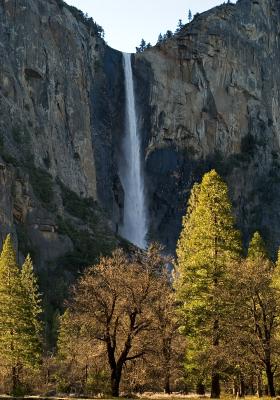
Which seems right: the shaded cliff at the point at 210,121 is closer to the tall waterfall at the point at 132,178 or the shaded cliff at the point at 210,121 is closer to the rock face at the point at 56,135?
the tall waterfall at the point at 132,178

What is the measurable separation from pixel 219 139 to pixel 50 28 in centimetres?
3840

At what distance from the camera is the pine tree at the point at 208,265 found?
105ft

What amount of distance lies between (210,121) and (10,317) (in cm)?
8718

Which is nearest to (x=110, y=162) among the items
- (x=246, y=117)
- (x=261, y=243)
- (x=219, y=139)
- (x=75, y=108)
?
(x=75, y=108)

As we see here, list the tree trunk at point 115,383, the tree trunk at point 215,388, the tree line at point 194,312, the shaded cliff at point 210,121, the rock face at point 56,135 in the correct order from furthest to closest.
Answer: the shaded cliff at point 210,121, the rock face at point 56,135, the tree trunk at point 115,383, the tree line at point 194,312, the tree trunk at point 215,388

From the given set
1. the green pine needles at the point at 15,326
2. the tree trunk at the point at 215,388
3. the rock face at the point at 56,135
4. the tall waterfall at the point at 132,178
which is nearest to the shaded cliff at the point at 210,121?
the tall waterfall at the point at 132,178

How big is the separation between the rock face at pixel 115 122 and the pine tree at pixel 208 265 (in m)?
49.3

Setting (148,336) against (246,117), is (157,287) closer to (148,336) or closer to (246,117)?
(148,336)

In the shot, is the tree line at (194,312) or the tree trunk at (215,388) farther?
the tree line at (194,312)

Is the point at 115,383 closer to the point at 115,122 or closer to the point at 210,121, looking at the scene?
the point at 115,122

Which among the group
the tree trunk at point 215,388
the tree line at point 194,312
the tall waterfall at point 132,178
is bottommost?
the tree trunk at point 215,388

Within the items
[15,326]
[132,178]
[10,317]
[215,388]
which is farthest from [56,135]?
[215,388]

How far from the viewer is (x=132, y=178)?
114688 mm

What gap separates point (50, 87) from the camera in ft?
336
